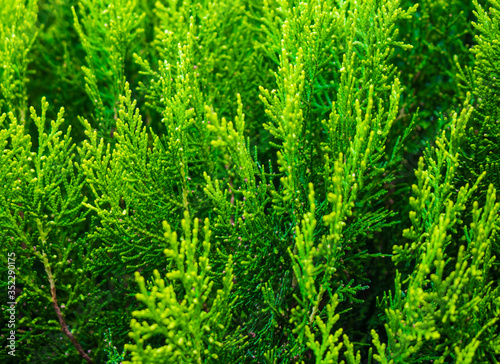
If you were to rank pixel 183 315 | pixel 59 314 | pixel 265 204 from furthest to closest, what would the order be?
pixel 59 314 < pixel 265 204 < pixel 183 315

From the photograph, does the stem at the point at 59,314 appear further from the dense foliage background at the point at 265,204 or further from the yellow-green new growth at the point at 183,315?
the yellow-green new growth at the point at 183,315

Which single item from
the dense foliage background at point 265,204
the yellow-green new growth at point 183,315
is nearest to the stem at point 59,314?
the dense foliage background at point 265,204

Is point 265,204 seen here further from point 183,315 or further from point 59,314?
point 59,314

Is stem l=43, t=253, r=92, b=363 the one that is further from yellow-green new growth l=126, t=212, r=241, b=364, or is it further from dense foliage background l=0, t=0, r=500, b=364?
yellow-green new growth l=126, t=212, r=241, b=364

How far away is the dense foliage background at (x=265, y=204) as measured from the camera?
2.47 m

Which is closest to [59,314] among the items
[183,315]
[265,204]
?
[183,315]

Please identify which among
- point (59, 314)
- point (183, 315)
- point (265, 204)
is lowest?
point (59, 314)

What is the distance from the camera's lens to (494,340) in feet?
8.69

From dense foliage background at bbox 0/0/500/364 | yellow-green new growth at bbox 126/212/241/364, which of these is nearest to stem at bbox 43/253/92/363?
dense foliage background at bbox 0/0/500/364

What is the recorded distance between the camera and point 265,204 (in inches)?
122

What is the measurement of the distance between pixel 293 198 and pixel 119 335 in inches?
77.7

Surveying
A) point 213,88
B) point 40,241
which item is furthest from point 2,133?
point 213,88

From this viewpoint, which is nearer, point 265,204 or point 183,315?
point 183,315

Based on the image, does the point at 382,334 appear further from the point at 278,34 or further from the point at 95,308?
the point at 278,34
